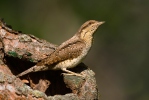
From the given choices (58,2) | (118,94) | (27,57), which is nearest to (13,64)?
(27,57)

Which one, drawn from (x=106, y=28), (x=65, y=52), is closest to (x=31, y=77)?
(x=65, y=52)

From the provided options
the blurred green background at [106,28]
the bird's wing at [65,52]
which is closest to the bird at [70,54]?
the bird's wing at [65,52]

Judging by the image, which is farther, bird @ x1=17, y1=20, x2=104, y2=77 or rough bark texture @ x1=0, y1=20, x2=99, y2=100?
bird @ x1=17, y1=20, x2=104, y2=77

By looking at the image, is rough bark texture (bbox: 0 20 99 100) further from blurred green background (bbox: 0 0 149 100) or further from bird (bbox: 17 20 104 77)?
blurred green background (bbox: 0 0 149 100)

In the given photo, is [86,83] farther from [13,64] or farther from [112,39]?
[112,39]

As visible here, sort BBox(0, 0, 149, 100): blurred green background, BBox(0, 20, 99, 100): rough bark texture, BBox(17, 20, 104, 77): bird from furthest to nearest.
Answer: BBox(0, 0, 149, 100): blurred green background → BBox(17, 20, 104, 77): bird → BBox(0, 20, 99, 100): rough bark texture

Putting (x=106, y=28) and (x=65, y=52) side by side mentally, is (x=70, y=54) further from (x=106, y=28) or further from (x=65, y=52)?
(x=106, y=28)

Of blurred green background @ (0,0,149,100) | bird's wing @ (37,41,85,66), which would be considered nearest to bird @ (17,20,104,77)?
bird's wing @ (37,41,85,66)
